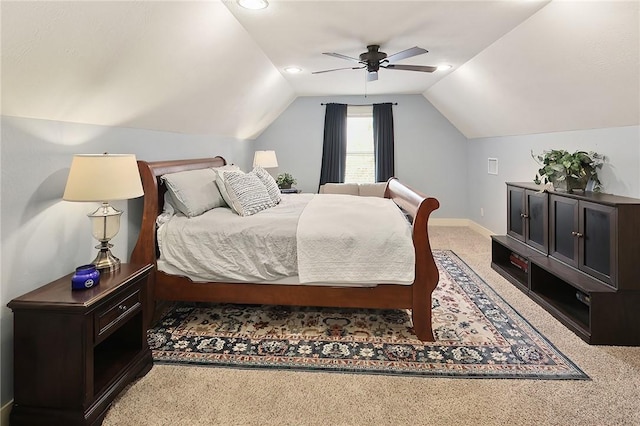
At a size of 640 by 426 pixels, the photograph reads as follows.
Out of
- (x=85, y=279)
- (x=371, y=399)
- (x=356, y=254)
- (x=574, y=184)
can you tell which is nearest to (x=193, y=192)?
(x=85, y=279)

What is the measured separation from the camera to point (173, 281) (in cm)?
266

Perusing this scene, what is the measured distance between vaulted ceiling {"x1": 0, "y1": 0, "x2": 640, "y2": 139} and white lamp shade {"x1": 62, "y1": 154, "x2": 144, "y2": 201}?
1.23ft

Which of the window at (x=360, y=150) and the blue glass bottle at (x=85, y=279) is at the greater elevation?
the window at (x=360, y=150)

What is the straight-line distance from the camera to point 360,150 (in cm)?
657

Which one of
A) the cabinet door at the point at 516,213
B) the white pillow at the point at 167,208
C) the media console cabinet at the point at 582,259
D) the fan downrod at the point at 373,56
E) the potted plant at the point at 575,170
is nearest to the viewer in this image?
the media console cabinet at the point at 582,259

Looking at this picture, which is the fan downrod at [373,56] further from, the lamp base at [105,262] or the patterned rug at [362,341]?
the lamp base at [105,262]

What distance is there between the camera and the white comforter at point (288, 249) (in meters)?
2.46

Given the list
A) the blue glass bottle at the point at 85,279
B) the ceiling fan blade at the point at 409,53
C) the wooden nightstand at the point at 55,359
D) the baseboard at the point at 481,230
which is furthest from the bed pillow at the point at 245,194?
the baseboard at the point at 481,230

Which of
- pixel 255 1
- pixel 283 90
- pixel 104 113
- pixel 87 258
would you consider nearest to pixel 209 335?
pixel 87 258

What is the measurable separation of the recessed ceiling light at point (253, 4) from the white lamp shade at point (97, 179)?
1420 mm

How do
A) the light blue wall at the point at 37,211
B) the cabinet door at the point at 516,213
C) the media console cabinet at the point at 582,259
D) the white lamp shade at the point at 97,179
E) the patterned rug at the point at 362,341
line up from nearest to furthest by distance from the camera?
the light blue wall at the point at 37,211
the white lamp shade at the point at 97,179
the patterned rug at the point at 362,341
the media console cabinet at the point at 582,259
the cabinet door at the point at 516,213

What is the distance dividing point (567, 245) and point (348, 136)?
4232 mm

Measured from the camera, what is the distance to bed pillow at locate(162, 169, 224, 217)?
9.13 feet

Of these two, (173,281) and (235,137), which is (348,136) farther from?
(173,281)
